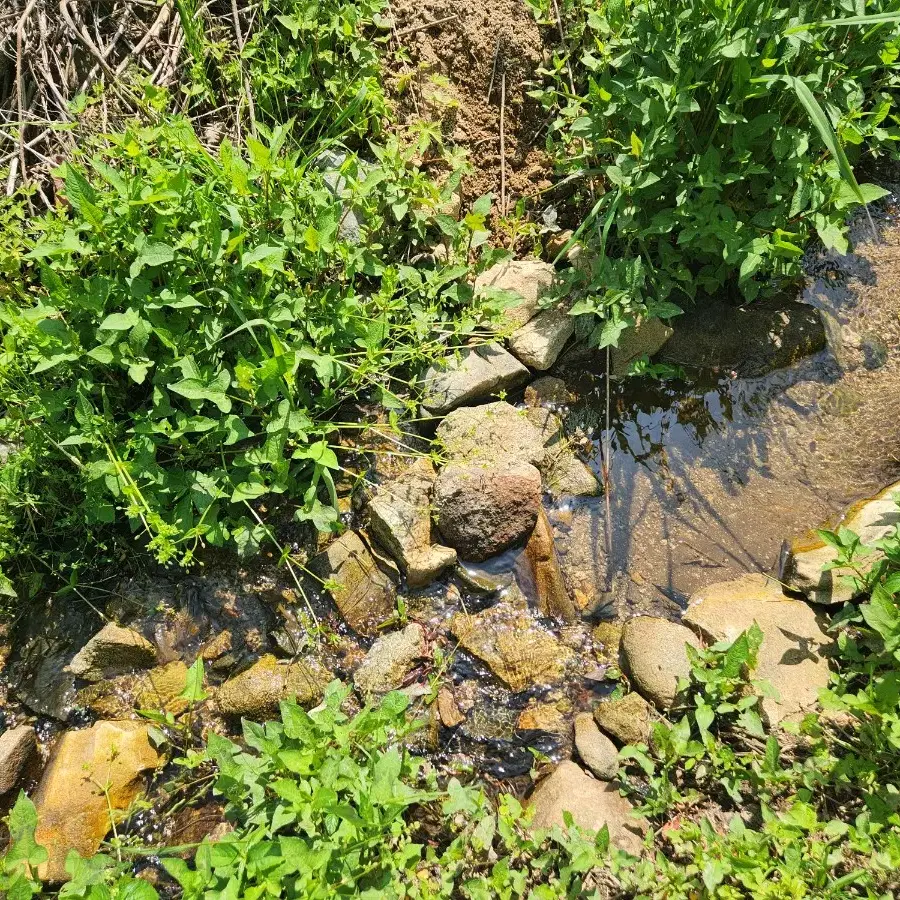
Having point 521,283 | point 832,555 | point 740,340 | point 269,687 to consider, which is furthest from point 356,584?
point 740,340

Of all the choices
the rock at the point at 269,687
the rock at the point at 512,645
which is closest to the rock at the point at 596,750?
the rock at the point at 512,645

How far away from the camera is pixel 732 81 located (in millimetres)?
2801

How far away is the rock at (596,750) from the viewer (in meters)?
2.61

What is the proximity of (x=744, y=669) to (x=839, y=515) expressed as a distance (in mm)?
993

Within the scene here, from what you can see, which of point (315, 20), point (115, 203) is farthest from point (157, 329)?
point (315, 20)

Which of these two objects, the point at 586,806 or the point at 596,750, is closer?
the point at 586,806

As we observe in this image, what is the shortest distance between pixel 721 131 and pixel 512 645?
2416 millimetres

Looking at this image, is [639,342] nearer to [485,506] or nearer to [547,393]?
[547,393]

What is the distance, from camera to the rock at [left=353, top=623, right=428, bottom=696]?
2.87 metres

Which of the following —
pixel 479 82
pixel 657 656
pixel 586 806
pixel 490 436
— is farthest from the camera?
pixel 479 82

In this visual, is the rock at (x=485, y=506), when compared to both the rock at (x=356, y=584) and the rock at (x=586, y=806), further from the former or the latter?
the rock at (x=586, y=806)

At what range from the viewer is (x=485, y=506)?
120 inches

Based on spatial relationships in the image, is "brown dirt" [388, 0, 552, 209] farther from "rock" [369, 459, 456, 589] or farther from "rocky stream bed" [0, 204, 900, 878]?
"rock" [369, 459, 456, 589]

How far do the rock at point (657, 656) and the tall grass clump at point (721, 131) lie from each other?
129cm
